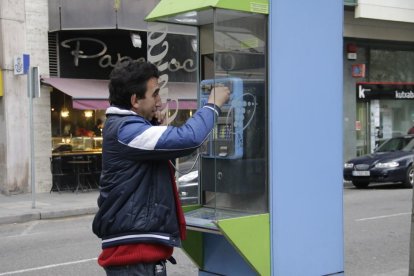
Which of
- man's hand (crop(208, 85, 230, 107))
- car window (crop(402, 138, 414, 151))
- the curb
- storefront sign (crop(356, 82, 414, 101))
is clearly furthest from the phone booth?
storefront sign (crop(356, 82, 414, 101))

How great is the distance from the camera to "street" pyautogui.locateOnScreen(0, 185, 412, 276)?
23.2 feet

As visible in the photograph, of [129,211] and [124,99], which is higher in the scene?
[124,99]

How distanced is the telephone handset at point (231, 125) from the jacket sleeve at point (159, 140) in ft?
4.29

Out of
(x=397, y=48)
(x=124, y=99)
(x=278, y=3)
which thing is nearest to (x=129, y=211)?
(x=124, y=99)

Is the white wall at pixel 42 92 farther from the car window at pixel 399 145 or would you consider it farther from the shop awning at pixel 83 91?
the car window at pixel 399 145

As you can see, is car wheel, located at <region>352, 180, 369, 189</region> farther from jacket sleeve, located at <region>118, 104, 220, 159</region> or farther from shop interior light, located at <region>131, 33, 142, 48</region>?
jacket sleeve, located at <region>118, 104, 220, 159</region>

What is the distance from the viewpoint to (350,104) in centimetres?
2103

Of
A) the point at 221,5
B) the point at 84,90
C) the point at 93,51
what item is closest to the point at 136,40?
the point at 93,51

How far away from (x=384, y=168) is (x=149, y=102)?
13101 mm

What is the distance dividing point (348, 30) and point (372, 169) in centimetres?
659

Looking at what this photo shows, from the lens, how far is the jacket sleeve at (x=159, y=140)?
2.88 m

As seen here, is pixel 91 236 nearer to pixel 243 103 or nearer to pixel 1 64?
pixel 243 103

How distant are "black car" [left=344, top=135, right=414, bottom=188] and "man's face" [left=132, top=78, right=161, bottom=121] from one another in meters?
13.0

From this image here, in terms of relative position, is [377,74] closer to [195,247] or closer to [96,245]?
[96,245]
